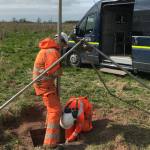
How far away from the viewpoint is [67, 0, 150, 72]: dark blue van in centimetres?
1108

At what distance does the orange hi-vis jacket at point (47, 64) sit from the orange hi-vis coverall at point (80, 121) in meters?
0.66

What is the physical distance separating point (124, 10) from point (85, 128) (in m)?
7.66

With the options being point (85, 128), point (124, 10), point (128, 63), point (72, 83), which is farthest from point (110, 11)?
point (85, 128)

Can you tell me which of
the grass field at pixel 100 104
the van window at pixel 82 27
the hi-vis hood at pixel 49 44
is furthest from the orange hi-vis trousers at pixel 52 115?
the van window at pixel 82 27

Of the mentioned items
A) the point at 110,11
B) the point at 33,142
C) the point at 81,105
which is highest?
the point at 110,11

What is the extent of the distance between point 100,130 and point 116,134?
0.42 meters

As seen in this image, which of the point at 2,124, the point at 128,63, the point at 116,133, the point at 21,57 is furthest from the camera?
the point at 21,57

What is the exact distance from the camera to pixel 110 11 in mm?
13172

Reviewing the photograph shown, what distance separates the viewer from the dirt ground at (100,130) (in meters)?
6.23

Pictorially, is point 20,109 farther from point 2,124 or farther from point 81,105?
point 81,105

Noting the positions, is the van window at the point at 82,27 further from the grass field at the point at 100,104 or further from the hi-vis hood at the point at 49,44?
the hi-vis hood at the point at 49,44

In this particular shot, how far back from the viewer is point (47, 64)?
19.7 ft

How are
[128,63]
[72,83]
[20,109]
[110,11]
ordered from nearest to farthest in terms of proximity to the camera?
[20,109]
[72,83]
[128,63]
[110,11]

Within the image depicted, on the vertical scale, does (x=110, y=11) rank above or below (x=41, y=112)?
above
